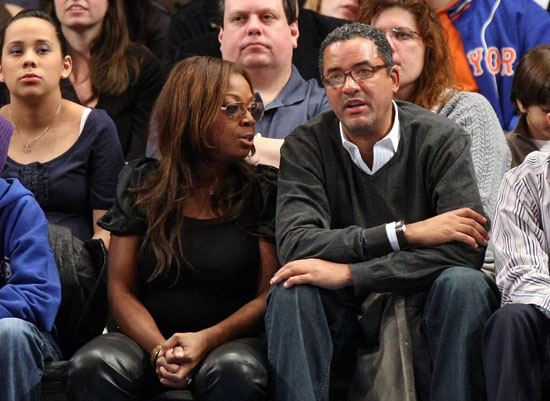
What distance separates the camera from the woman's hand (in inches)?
113

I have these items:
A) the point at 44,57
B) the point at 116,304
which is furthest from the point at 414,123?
the point at 44,57

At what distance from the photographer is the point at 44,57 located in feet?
12.0

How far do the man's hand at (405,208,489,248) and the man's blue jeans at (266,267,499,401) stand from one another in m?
0.11

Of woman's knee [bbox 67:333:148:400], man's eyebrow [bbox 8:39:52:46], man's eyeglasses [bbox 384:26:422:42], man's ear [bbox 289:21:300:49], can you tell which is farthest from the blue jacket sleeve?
man's eyeglasses [bbox 384:26:422:42]

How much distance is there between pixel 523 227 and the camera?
299 centimetres

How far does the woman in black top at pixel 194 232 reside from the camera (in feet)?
9.84

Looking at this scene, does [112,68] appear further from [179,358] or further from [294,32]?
[179,358]

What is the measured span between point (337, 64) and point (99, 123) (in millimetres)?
987

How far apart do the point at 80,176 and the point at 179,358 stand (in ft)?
3.37

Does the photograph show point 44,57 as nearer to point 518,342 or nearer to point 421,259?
point 421,259

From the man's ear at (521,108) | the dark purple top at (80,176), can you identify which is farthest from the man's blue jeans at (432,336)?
the man's ear at (521,108)

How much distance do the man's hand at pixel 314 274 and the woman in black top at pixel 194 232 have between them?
7.9 inches

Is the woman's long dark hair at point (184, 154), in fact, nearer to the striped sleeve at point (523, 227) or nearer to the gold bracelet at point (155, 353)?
the gold bracelet at point (155, 353)

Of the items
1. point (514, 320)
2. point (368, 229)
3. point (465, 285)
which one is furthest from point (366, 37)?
point (514, 320)
